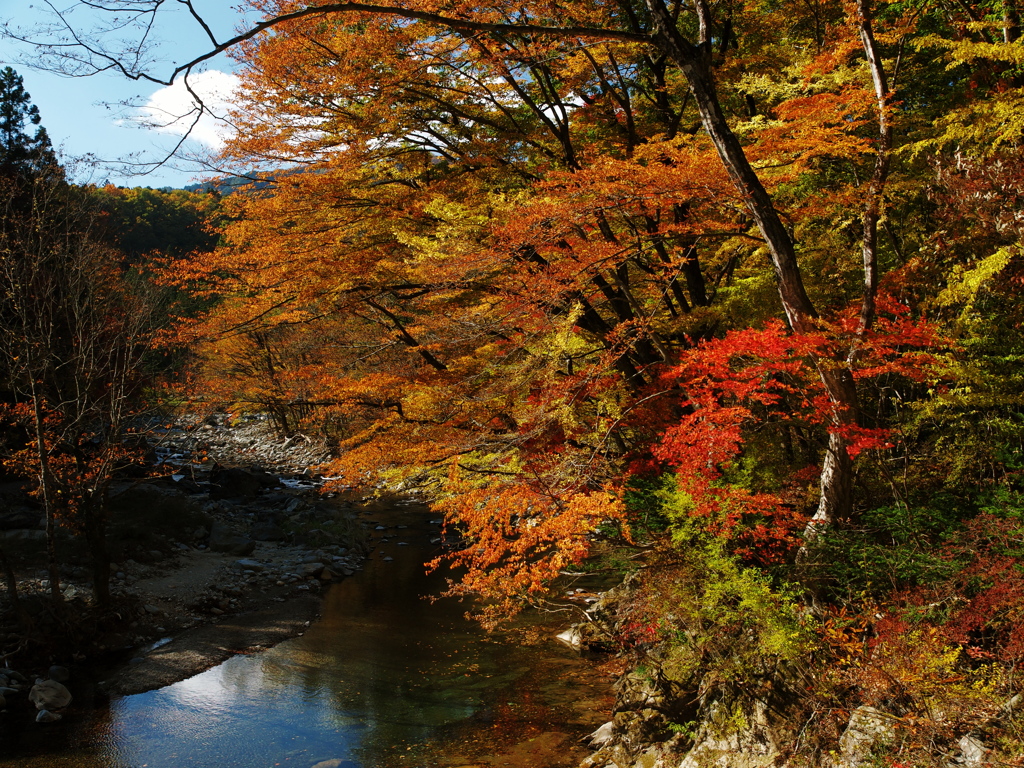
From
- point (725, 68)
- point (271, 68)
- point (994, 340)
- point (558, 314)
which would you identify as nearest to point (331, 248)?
point (271, 68)

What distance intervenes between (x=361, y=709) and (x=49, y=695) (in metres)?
4.25

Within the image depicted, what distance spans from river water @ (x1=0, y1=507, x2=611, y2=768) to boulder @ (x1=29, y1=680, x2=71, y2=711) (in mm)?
192

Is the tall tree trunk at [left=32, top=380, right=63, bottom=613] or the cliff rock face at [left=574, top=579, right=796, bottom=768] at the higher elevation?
the tall tree trunk at [left=32, top=380, right=63, bottom=613]

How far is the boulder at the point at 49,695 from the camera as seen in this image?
8137 millimetres

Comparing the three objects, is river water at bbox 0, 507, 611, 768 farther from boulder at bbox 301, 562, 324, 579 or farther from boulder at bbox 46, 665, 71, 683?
boulder at bbox 301, 562, 324, 579

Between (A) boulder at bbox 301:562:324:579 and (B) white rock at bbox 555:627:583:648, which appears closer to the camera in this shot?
(B) white rock at bbox 555:627:583:648

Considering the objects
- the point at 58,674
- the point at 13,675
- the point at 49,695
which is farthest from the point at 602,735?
the point at 13,675

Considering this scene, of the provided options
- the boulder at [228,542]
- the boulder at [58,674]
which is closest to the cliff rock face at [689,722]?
the boulder at [58,674]

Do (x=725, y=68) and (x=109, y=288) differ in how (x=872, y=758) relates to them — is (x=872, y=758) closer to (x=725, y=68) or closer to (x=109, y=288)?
(x=725, y=68)

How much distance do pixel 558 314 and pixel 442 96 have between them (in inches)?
161

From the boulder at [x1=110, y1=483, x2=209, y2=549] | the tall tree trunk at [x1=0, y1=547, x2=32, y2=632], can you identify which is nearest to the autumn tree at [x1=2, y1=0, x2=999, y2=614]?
the tall tree trunk at [x1=0, y1=547, x2=32, y2=632]

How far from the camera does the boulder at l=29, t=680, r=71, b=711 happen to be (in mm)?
8137

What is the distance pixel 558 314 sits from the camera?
28.9ft

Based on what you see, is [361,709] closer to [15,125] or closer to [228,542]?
[228,542]
